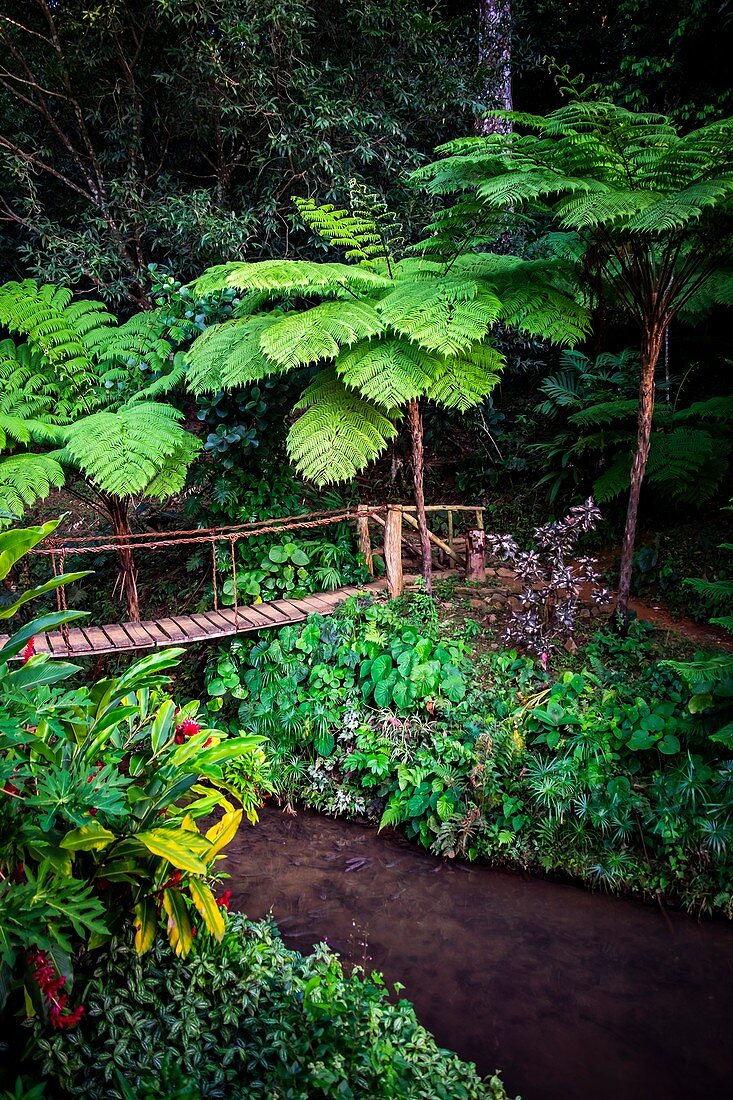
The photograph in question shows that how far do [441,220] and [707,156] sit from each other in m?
1.66

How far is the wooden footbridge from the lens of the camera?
15.2ft

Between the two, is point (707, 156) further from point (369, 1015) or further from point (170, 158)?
point (170, 158)

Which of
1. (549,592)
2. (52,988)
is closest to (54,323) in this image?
(549,592)

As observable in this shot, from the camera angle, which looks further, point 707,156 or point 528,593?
point 528,593

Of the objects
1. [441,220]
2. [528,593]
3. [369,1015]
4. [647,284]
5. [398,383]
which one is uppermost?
[441,220]

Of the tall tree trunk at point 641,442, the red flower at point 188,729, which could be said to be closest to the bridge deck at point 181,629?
the red flower at point 188,729

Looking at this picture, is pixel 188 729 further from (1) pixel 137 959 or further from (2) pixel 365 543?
(2) pixel 365 543

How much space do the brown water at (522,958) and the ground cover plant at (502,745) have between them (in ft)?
0.61

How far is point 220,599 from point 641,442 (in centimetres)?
349

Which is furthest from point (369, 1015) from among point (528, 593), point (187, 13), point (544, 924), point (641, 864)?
point (187, 13)

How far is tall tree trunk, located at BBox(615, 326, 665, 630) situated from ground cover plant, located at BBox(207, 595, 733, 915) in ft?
1.13

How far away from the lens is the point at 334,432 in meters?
4.54

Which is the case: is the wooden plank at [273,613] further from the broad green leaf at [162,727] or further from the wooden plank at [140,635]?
the broad green leaf at [162,727]

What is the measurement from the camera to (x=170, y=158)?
7262 mm
